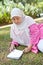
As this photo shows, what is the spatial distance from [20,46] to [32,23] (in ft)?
1.89

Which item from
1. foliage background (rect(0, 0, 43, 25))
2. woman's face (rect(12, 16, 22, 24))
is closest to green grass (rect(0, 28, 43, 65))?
woman's face (rect(12, 16, 22, 24))

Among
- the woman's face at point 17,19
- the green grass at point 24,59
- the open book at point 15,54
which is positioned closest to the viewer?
the green grass at point 24,59

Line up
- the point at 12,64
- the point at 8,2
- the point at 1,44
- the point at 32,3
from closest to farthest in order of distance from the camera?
the point at 12,64 < the point at 1,44 < the point at 8,2 < the point at 32,3

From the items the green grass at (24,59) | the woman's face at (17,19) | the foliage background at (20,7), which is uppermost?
the woman's face at (17,19)

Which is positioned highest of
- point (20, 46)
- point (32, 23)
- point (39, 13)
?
point (32, 23)

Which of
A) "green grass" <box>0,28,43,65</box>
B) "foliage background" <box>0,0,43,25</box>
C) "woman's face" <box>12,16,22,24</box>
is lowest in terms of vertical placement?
"foliage background" <box>0,0,43,25</box>

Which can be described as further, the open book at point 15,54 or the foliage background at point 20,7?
the foliage background at point 20,7

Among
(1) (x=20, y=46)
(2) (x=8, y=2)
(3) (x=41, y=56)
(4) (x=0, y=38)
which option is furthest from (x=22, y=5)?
(3) (x=41, y=56)

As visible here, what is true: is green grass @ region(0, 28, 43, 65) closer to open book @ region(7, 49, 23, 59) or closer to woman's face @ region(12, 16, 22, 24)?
open book @ region(7, 49, 23, 59)

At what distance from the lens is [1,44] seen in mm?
4844

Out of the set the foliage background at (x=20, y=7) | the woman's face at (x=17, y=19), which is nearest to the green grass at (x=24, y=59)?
the woman's face at (x=17, y=19)

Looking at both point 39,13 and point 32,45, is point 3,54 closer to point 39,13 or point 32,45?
point 32,45

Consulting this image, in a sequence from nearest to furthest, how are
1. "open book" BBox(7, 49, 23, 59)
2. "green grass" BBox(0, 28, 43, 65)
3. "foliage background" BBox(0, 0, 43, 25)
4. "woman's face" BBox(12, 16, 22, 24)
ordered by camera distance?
"green grass" BBox(0, 28, 43, 65)
"open book" BBox(7, 49, 23, 59)
"woman's face" BBox(12, 16, 22, 24)
"foliage background" BBox(0, 0, 43, 25)

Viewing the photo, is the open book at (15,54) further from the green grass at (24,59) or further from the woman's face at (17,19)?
the woman's face at (17,19)
